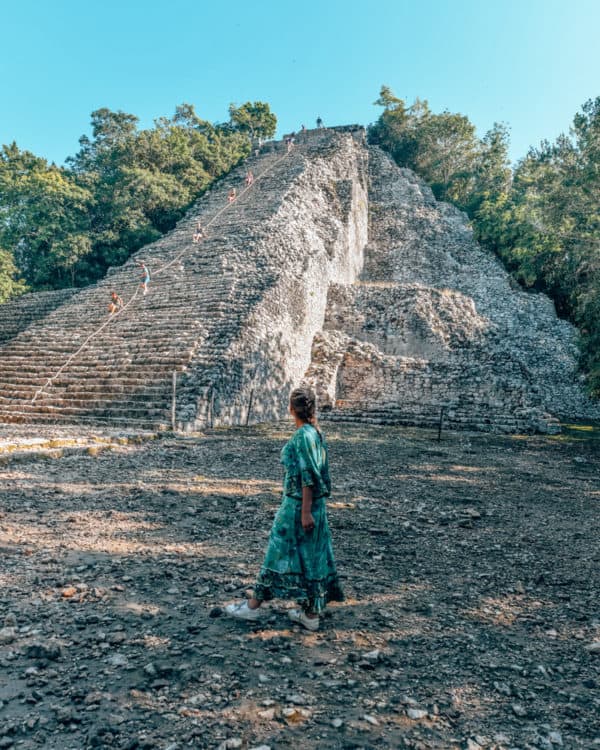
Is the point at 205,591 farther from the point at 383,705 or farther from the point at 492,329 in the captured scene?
the point at 492,329

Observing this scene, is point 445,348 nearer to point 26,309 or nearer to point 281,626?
point 281,626

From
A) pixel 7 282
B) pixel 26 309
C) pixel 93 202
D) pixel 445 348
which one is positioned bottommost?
pixel 445 348

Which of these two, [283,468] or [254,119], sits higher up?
[254,119]

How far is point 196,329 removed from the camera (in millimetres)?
13914

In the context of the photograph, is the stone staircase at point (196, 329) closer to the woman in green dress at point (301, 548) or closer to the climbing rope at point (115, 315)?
the climbing rope at point (115, 315)

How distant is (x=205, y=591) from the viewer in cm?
357

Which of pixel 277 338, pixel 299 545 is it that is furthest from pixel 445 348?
pixel 299 545

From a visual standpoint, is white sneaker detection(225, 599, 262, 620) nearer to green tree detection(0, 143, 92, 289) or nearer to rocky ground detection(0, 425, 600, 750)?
rocky ground detection(0, 425, 600, 750)

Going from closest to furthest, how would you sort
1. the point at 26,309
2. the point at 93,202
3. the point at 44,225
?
the point at 26,309, the point at 44,225, the point at 93,202

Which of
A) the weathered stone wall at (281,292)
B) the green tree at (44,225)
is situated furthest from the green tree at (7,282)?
the weathered stone wall at (281,292)

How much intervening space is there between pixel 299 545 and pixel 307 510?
10.7 inches

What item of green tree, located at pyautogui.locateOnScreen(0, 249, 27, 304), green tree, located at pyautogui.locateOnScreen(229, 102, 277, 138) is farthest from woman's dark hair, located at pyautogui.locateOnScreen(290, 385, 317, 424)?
green tree, located at pyautogui.locateOnScreen(229, 102, 277, 138)

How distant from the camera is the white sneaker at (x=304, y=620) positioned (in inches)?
122

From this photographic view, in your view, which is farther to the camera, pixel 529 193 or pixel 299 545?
pixel 529 193
